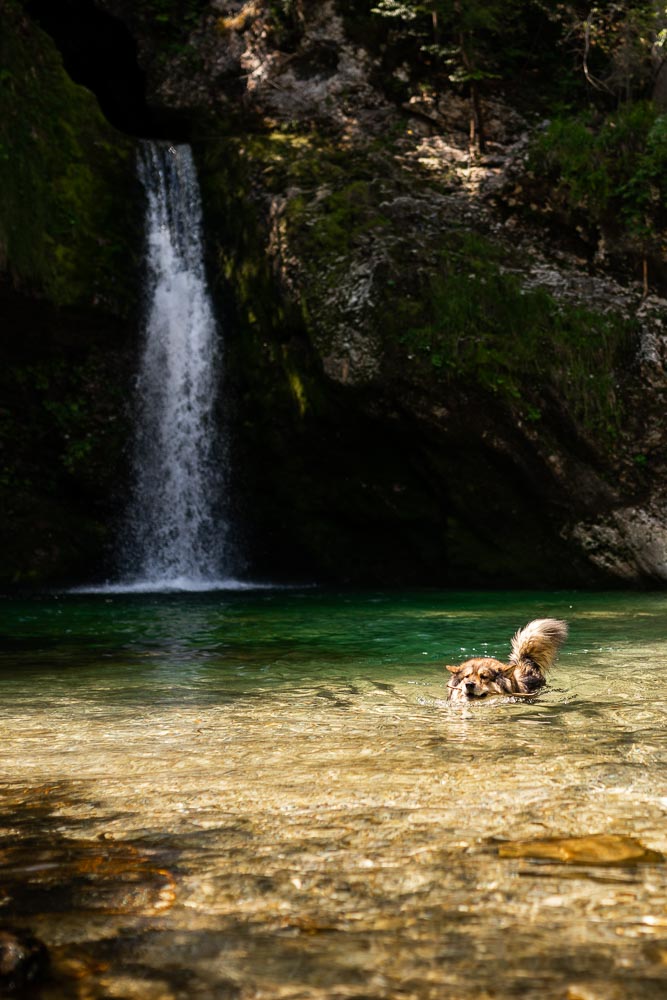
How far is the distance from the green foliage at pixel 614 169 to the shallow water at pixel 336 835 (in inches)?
476

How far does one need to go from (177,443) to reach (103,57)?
10.3 m

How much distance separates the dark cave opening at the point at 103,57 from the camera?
2064 cm

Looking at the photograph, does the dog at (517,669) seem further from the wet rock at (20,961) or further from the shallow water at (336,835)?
the wet rock at (20,961)

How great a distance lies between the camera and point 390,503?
16.8m

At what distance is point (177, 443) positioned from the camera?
1781cm

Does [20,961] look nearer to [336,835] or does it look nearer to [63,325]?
[336,835]

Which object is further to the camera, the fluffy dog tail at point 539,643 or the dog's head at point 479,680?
the fluffy dog tail at point 539,643

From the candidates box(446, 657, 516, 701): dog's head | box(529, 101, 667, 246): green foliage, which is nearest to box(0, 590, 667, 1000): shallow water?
box(446, 657, 516, 701): dog's head

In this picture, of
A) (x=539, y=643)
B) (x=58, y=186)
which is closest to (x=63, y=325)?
(x=58, y=186)

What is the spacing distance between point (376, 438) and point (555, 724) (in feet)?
39.6

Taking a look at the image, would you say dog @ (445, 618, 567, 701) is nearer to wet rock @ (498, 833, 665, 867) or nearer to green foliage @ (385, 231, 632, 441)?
wet rock @ (498, 833, 665, 867)

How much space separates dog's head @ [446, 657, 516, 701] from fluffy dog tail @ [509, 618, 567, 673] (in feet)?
1.16

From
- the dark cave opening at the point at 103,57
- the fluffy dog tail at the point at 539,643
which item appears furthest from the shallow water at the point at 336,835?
the dark cave opening at the point at 103,57

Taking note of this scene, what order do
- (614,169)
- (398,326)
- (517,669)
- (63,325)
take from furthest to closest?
(63,325) < (614,169) < (398,326) < (517,669)
